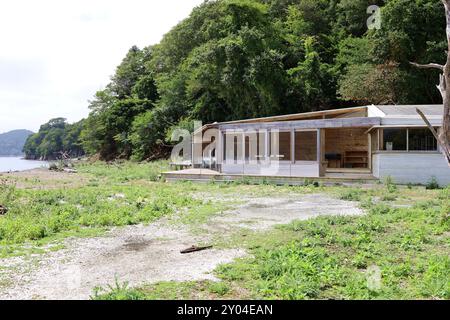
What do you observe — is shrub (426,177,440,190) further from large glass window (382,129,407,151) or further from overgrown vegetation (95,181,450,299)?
overgrown vegetation (95,181,450,299)

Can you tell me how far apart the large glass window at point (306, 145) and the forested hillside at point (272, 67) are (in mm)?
6540

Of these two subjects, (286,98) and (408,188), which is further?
(286,98)

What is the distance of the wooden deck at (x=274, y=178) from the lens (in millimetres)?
15844

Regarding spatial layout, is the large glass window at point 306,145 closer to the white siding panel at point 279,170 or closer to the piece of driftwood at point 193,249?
the white siding panel at point 279,170

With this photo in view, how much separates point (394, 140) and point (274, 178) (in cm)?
518

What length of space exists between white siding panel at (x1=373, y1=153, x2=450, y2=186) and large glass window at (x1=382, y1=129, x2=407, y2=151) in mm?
327

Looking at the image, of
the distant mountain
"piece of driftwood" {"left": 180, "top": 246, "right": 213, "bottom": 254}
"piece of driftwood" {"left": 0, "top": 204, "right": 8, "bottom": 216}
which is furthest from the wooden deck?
the distant mountain

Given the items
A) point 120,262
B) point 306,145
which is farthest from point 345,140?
point 120,262

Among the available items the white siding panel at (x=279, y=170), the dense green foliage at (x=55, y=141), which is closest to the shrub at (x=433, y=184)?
the white siding panel at (x=279, y=170)

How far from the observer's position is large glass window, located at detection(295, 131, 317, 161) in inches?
826

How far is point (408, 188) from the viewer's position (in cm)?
1434

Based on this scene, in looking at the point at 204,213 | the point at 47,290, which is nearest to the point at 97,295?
the point at 47,290

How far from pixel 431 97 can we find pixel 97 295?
2738cm
